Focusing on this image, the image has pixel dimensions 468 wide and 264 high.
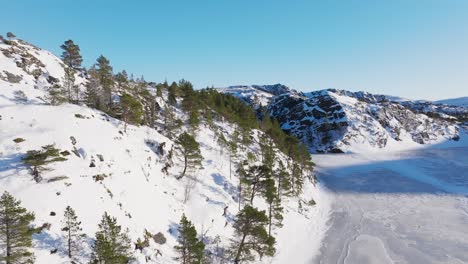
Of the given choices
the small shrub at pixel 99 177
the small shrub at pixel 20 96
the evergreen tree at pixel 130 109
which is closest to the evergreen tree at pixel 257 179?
the small shrub at pixel 99 177

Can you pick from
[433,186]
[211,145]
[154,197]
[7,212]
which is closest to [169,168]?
[154,197]

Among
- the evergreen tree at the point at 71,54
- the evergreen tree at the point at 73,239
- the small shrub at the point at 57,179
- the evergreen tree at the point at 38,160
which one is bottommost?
the evergreen tree at the point at 73,239

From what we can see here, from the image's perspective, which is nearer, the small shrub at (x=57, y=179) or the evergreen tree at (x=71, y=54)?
the small shrub at (x=57, y=179)

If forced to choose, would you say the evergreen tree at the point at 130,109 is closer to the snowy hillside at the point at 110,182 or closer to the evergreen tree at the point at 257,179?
the snowy hillside at the point at 110,182

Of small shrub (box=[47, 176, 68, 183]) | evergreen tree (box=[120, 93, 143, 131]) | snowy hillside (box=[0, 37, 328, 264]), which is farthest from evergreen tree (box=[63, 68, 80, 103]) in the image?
small shrub (box=[47, 176, 68, 183])

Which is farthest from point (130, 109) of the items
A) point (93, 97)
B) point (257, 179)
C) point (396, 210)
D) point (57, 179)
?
point (396, 210)

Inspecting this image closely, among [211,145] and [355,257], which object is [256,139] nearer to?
[211,145]

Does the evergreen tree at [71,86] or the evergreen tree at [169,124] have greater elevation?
the evergreen tree at [71,86]
